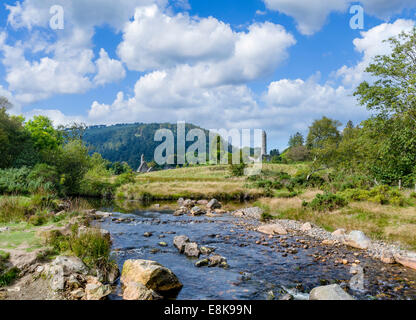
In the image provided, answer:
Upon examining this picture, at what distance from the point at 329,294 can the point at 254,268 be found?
12.0 feet

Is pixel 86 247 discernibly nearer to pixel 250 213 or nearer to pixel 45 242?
pixel 45 242

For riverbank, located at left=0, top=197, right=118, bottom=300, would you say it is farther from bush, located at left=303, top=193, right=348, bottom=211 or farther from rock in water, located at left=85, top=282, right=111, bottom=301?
bush, located at left=303, top=193, right=348, bottom=211

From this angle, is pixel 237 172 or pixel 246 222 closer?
pixel 246 222

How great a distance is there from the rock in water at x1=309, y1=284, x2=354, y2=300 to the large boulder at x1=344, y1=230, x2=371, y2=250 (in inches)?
266

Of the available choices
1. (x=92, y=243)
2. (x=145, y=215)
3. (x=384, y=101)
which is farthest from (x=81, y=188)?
(x=384, y=101)

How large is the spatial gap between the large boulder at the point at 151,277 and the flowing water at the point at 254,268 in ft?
1.44

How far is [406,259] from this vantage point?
1155cm

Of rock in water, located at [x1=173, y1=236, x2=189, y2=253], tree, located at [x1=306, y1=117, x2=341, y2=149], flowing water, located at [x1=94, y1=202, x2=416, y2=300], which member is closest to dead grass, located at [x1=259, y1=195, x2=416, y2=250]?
flowing water, located at [x1=94, y1=202, x2=416, y2=300]

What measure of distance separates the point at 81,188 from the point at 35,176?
11.9m

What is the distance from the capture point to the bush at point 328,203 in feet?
67.0

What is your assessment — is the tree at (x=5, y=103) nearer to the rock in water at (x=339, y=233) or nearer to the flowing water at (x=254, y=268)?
the flowing water at (x=254, y=268)

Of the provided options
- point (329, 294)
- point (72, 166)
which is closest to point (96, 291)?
point (329, 294)

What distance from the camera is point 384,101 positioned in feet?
80.6

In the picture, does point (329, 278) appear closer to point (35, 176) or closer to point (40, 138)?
point (35, 176)
